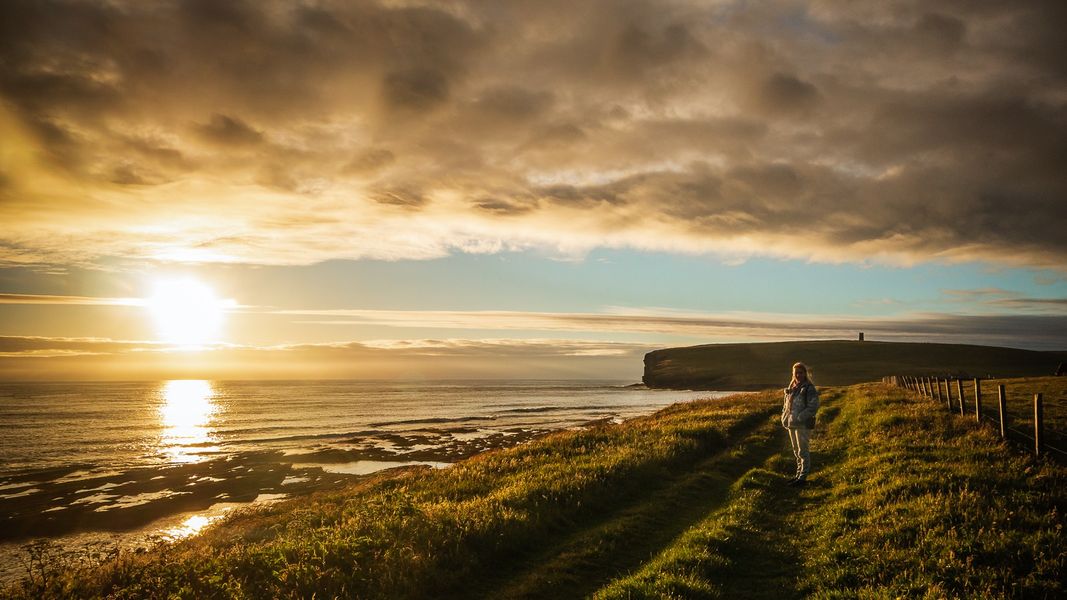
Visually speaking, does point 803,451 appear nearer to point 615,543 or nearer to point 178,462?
point 615,543

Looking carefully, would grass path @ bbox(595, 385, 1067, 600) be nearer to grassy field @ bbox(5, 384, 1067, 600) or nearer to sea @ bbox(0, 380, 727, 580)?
grassy field @ bbox(5, 384, 1067, 600)

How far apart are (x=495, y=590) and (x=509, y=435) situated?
141 ft

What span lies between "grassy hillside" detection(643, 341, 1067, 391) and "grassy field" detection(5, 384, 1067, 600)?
134 metres

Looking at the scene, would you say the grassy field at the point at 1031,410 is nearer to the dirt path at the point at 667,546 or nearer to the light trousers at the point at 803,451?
the light trousers at the point at 803,451

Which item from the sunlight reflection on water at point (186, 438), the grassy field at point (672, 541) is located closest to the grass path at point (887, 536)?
the grassy field at point (672, 541)

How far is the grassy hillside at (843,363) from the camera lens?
142 meters

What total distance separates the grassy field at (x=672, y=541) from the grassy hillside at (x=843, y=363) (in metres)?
134

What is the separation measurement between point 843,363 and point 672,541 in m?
175

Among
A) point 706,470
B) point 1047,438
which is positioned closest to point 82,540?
point 706,470

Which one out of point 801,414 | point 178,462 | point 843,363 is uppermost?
point 801,414

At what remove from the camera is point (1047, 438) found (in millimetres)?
20578

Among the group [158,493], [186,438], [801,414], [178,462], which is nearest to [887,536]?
[801,414]

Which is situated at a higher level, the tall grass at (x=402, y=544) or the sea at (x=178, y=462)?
the tall grass at (x=402, y=544)

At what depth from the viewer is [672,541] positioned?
1160 centimetres
